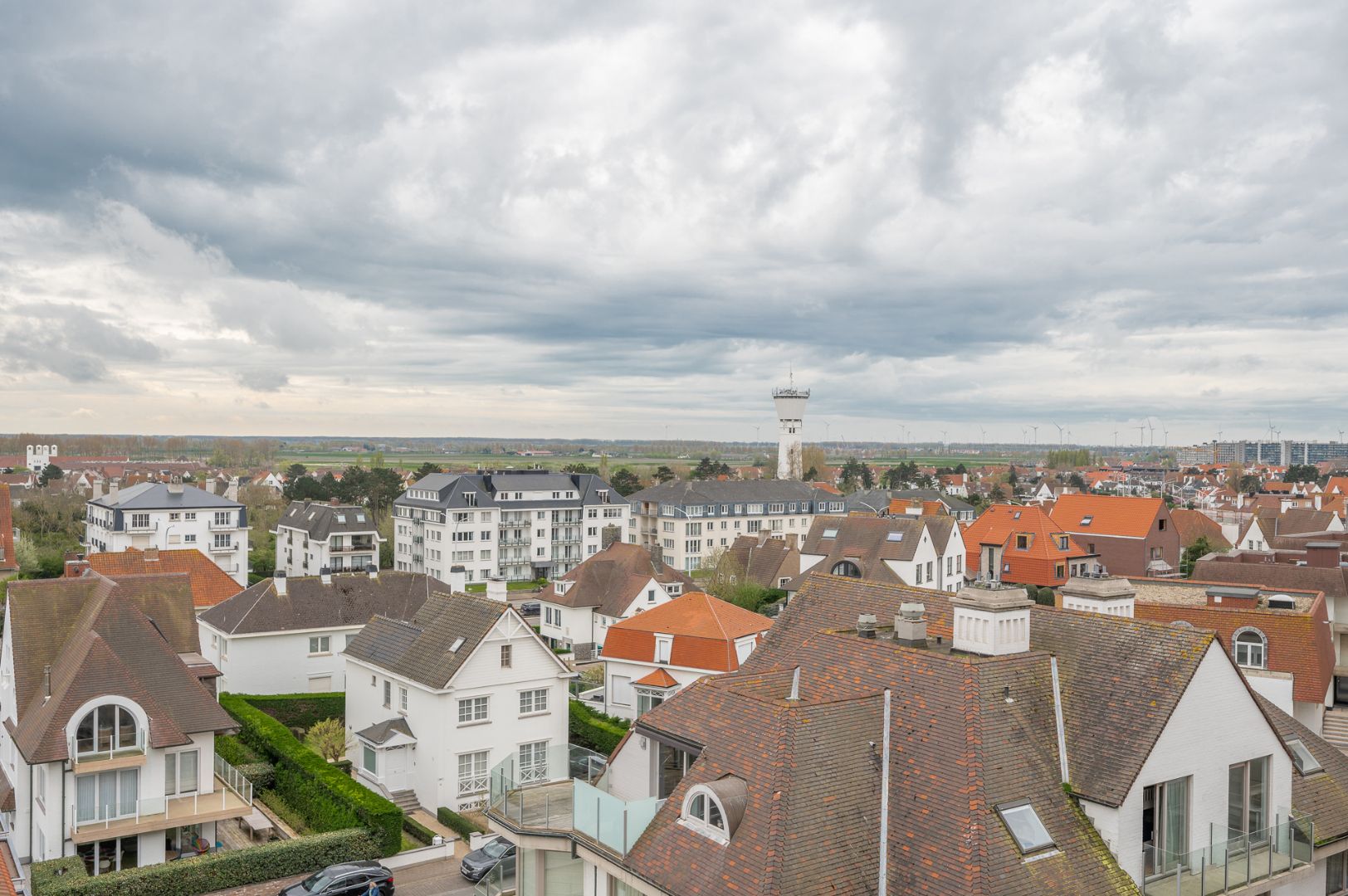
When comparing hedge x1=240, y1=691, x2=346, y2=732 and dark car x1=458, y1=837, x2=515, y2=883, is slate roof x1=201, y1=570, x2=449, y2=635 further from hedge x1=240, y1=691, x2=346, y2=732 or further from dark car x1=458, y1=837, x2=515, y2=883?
dark car x1=458, y1=837, x2=515, y2=883

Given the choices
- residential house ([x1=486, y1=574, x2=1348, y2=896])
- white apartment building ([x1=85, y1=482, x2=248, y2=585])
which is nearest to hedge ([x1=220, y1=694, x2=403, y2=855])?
residential house ([x1=486, y1=574, x2=1348, y2=896])

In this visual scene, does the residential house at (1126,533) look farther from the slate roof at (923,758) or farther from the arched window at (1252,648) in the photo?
the slate roof at (923,758)

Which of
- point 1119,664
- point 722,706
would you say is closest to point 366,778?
point 722,706

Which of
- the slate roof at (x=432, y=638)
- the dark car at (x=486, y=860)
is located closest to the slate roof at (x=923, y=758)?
the dark car at (x=486, y=860)

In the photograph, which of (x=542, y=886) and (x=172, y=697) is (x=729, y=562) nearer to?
(x=172, y=697)

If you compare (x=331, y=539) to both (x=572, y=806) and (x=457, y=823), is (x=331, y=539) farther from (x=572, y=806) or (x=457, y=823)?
(x=572, y=806)

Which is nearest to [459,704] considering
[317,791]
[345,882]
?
[317,791]
